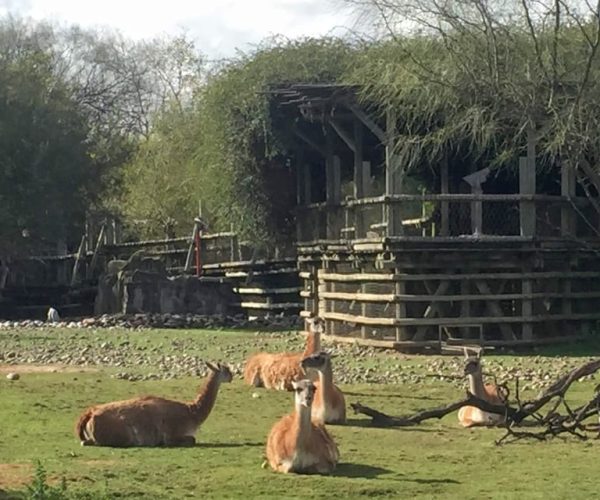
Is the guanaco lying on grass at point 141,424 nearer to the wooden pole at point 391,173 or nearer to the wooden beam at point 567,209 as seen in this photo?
the wooden pole at point 391,173

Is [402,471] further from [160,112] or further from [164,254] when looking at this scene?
[160,112]

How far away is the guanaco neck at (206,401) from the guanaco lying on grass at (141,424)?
0.01 metres

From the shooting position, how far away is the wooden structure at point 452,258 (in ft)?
76.8

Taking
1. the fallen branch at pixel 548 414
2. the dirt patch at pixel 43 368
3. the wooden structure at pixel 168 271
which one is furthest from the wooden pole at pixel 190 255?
the fallen branch at pixel 548 414

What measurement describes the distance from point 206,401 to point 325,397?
136cm

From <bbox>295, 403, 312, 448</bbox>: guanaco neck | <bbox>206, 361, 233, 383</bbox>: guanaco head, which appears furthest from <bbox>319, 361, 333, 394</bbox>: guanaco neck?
<bbox>295, 403, 312, 448</bbox>: guanaco neck

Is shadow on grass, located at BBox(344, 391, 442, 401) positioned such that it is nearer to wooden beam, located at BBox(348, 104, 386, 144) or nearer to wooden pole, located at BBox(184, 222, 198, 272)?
wooden beam, located at BBox(348, 104, 386, 144)

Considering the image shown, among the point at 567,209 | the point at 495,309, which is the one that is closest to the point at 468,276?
the point at 495,309

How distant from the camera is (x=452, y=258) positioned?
926 inches

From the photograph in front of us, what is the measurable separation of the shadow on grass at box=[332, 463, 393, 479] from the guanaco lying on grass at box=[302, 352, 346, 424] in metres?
2.38

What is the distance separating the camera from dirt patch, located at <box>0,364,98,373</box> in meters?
20.2

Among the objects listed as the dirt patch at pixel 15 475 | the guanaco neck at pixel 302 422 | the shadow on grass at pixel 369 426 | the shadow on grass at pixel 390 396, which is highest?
the guanaco neck at pixel 302 422

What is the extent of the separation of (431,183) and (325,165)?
2464 mm

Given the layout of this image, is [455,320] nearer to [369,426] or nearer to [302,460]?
[369,426]
